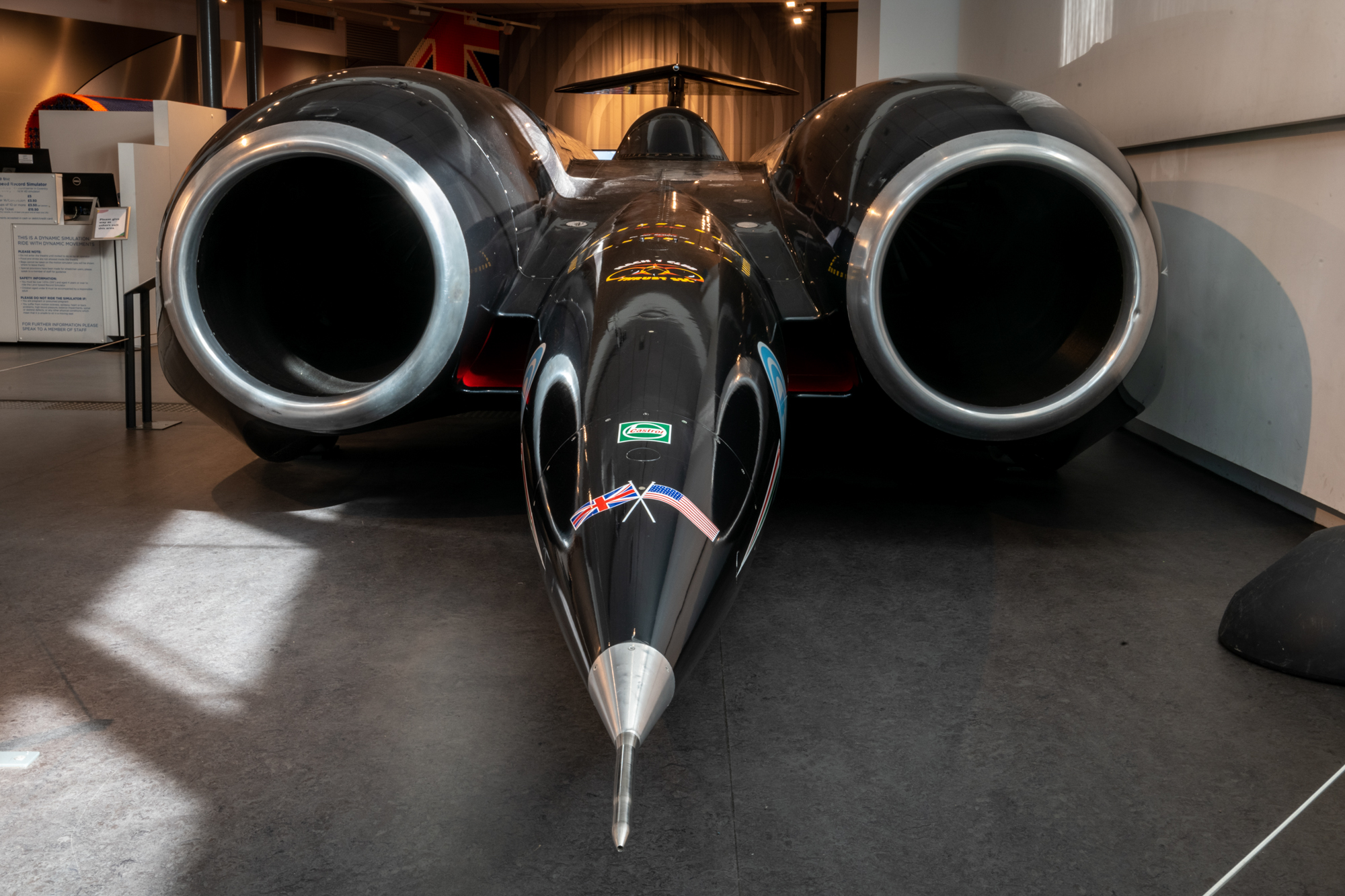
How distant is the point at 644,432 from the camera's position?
1.62m

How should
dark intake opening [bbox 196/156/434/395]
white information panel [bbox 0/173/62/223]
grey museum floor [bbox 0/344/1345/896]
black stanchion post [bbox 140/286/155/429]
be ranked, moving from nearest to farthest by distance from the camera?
1. grey museum floor [bbox 0/344/1345/896]
2. dark intake opening [bbox 196/156/434/395]
3. black stanchion post [bbox 140/286/155/429]
4. white information panel [bbox 0/173/62/223]

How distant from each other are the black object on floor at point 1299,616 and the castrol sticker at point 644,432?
1.29 meters

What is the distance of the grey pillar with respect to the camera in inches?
387

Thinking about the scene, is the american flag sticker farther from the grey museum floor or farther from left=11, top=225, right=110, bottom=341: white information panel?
left=11, top=225, right=110, bottom=341: white information panel

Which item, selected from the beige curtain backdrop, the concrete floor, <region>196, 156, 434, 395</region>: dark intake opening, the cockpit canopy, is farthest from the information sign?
the beige curtain backdrop

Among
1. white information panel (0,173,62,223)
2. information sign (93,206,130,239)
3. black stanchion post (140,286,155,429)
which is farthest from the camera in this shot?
white information panel (0,173,62,223)

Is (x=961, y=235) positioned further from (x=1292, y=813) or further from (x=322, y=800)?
(x=322, y=800)

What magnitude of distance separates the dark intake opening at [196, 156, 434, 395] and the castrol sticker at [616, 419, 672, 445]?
4.19 ft

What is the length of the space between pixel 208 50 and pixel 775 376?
995cm

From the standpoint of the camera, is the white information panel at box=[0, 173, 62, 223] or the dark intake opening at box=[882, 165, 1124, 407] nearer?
the dark intake opening at box=[882, 165, 1124, 407]

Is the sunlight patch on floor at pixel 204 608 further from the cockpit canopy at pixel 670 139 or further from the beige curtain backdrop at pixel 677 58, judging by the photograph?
the beige curtain backdrop at pixel 677 58

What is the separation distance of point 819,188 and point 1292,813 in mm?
1992

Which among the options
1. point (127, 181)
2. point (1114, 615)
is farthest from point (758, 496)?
point (127, 181)

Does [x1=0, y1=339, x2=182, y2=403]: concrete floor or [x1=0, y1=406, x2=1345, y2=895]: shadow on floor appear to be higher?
[x1=0, y1=339, x2=182, y2=403]: concrete floor
